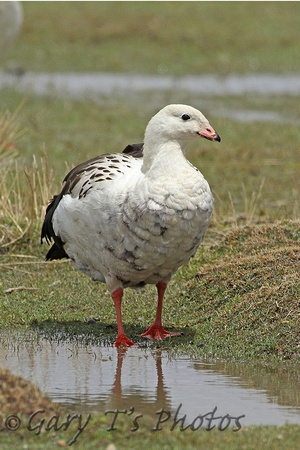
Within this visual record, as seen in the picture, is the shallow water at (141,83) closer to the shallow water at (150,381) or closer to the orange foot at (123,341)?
the orange foot at (123,341)

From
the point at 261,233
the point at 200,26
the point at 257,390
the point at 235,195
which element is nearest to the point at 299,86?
the point at 200,26

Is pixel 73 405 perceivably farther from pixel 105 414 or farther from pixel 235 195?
pixel 235 195

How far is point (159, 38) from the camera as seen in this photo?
24.3m

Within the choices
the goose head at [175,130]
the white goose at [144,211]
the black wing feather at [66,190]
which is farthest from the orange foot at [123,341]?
the goose head at [175,130]

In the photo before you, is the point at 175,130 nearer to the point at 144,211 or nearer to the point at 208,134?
the point at 208,134

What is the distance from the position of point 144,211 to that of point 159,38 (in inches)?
770

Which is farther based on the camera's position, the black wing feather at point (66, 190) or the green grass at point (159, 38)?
the green grass at point (159, 38)

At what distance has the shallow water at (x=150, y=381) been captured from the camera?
14.6 feet

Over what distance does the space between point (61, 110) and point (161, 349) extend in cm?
1082

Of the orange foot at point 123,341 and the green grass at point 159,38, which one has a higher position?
the green grass at point 159,38

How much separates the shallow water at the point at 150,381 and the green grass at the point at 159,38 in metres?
16.6

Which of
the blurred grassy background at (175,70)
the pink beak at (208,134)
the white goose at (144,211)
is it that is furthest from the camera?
the blurred grassy background at (175,70)

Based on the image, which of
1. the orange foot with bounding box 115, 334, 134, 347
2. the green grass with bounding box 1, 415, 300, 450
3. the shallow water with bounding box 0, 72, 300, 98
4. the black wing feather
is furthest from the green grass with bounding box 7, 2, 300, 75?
the green grass with bounding box 1, 415, 300, 450

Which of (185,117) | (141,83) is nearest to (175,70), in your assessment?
(141,83)
